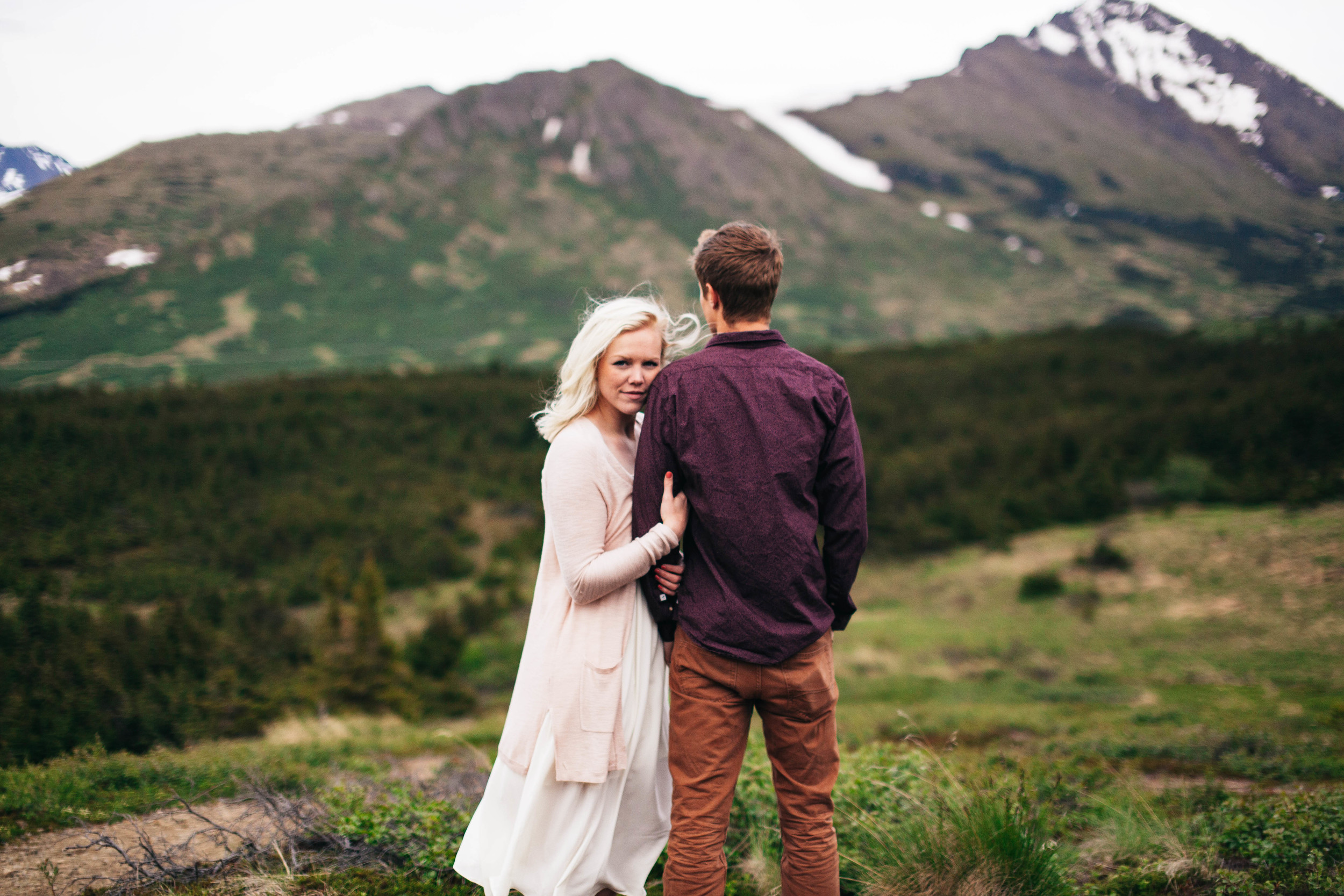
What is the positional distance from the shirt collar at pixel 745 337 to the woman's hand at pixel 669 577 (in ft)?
2.35

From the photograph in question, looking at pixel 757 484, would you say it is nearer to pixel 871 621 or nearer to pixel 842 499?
pixel 842 499

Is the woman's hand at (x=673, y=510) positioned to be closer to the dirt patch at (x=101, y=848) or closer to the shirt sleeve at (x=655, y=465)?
the shirt sleeve at (x=655, y=465)

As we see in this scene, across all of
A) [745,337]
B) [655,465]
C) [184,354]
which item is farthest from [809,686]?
[184,354]

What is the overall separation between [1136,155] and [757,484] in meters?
107

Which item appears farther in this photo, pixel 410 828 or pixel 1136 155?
pixel 1136 155

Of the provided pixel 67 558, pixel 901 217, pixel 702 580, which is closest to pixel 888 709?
pixel 702 580

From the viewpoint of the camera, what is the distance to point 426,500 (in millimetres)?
21578

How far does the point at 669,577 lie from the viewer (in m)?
2.29

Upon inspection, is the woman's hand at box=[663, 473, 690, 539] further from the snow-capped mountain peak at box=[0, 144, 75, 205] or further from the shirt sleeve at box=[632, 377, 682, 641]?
the snow-capped mountain peak at box=[0, 144, 75, 205]

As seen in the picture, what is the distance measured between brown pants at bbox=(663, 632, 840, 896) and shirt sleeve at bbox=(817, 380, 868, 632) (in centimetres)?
26

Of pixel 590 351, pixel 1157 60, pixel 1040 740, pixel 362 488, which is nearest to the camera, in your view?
pixel 590 351

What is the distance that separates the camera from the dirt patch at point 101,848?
3008mm

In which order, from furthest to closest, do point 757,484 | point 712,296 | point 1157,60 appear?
point 1157,60 < point 712,296 < point 757,484

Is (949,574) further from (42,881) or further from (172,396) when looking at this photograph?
(172,396)
